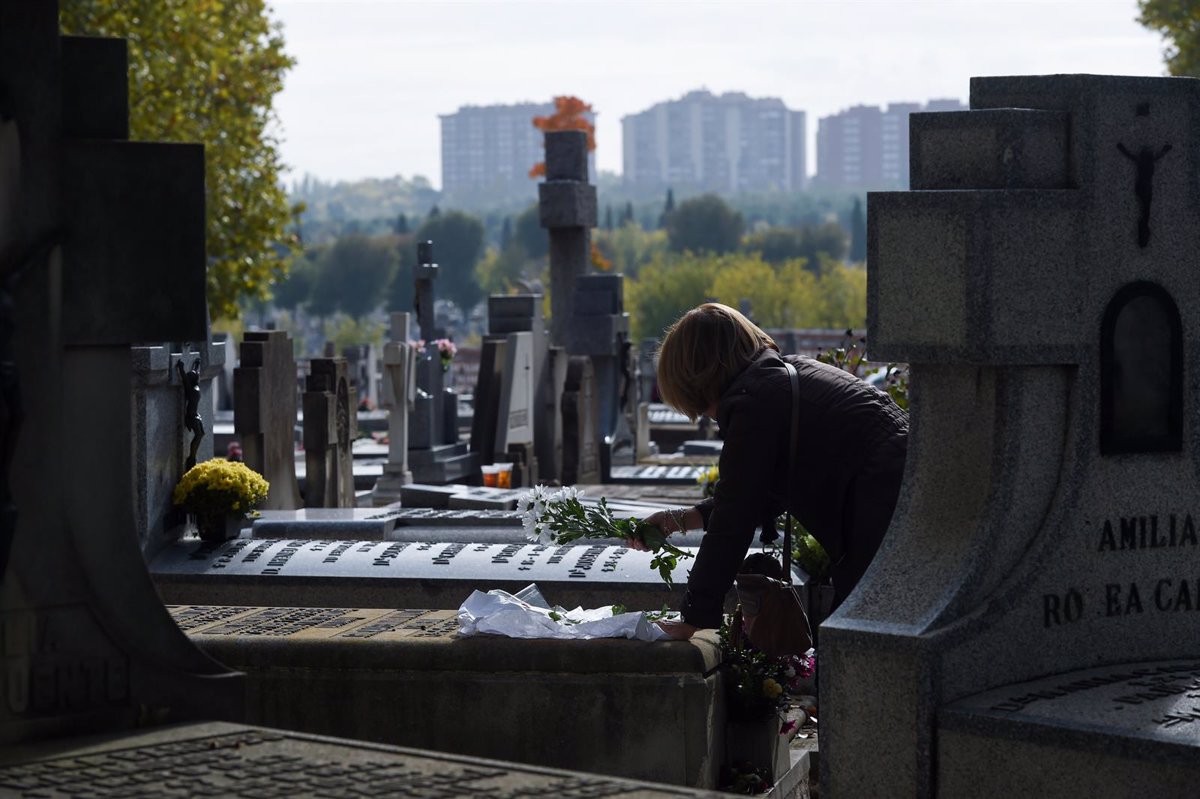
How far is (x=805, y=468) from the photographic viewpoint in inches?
215

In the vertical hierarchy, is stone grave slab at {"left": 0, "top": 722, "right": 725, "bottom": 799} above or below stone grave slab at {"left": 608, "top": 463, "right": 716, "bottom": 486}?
above

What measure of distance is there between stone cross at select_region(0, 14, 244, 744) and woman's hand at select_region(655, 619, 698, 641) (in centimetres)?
168

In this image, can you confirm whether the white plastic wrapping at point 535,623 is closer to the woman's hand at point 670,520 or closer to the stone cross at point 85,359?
the woman's hand at point 670,520

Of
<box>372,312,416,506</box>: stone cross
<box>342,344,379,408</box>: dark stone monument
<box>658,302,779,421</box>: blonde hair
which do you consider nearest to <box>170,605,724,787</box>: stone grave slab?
<box>658,302,779,421</box>: blonde hair

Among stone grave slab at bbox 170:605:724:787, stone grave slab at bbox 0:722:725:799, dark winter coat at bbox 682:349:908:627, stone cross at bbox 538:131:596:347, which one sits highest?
stone cross at bbox 538:131:596:347

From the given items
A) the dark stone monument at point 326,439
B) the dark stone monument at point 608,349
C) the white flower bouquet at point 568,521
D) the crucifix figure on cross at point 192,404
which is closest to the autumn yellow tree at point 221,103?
the dark stone monument at point 608,349

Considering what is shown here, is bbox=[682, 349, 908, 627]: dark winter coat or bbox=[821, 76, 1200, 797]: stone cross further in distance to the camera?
bbox=[682, 349, 908, 627]: dark winter coat

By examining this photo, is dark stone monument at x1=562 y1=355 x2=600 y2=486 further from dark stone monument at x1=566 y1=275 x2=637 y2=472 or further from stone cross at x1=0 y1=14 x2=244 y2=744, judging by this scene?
stone cross at x1=0 y1=14 x2=244 y2=744

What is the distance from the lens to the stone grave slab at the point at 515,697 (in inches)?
218

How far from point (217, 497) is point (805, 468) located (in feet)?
13.1

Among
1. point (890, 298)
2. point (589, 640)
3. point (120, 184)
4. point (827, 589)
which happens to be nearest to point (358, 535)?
point (827, 589)

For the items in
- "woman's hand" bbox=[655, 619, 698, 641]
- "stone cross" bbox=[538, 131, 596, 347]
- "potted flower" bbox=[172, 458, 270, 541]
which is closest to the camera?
"woman's hand" bbox=[655, 619, 698, 641]

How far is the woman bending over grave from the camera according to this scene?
5.34m

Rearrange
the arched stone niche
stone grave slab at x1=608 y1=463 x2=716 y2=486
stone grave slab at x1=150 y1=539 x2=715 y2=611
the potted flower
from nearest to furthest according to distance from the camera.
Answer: the arched stone niche, stone grave slab at x1=150 y1=539 x2=715 y2=611, the potted flower, stone grave slab at x1=608 y1=463 x2=716 y2=486
